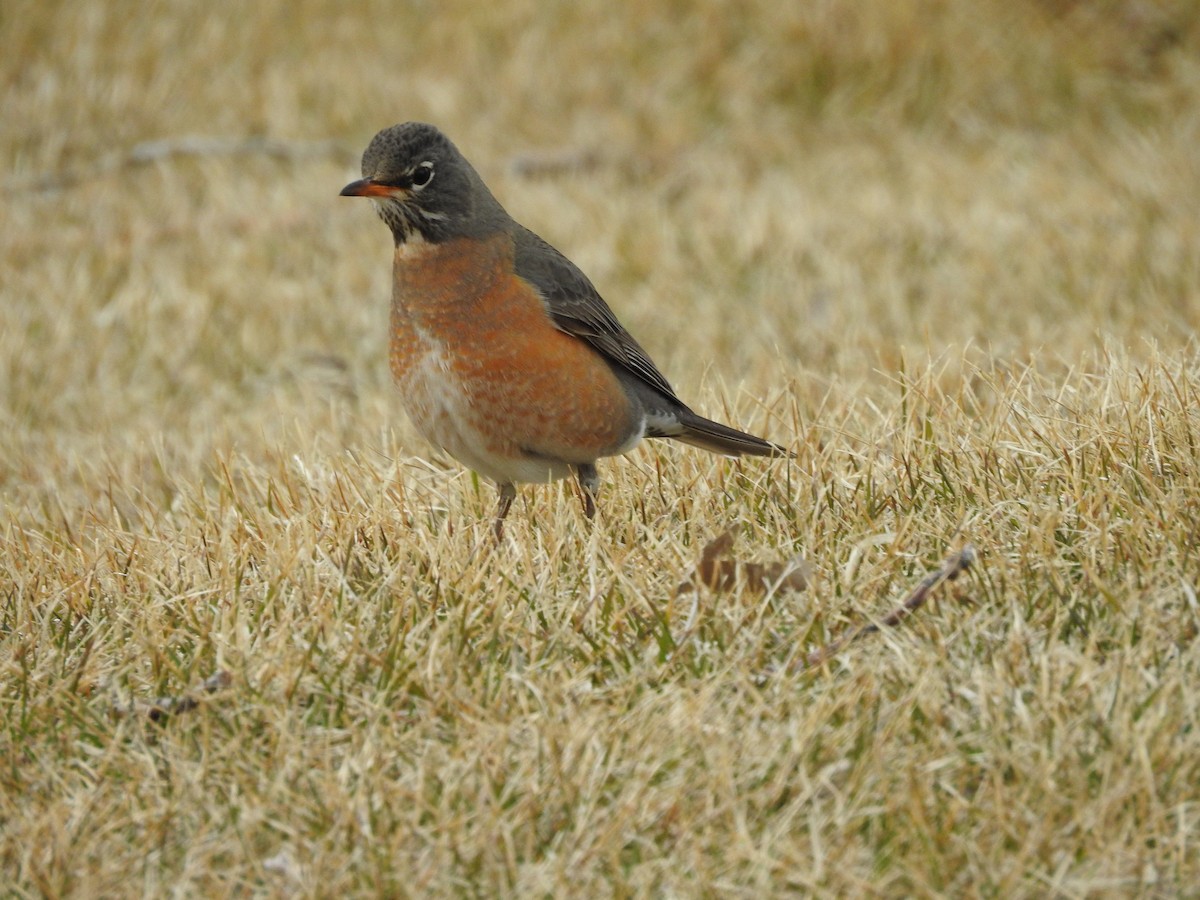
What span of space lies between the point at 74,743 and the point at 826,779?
1455 millimetres

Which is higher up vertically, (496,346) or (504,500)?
(496,346)

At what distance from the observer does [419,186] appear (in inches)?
161

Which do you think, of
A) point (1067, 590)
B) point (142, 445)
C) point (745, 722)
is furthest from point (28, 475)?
point (1067, 590)

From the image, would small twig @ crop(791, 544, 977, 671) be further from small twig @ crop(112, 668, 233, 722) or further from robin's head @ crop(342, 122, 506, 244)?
robin's head @ crop(342, 122, 506, 244)

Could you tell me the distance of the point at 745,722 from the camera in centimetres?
282

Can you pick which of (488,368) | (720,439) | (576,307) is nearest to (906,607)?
(720,439)

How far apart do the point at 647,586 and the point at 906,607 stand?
568mm

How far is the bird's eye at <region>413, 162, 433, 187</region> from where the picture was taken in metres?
4.07

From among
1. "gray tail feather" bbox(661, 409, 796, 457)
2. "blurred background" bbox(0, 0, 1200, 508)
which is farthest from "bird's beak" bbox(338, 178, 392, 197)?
"blurred background" bbox(0, 0, 1200, 508)

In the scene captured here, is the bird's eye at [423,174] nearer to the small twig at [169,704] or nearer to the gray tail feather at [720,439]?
the gray tail feather at [720,439]

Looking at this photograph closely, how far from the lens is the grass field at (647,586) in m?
2.59

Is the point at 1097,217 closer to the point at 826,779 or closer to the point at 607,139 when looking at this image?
the point at 607,139

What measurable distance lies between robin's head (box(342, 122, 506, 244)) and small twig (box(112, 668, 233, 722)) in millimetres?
1472

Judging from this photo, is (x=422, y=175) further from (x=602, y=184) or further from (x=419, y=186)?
(x=602, y=184)
